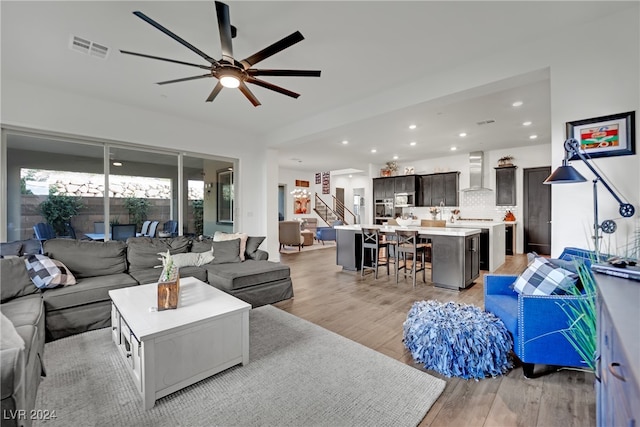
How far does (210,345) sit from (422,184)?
8.73 m

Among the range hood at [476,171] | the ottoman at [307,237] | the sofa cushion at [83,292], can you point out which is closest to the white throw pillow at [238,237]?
the sofa cushion at [83,292]

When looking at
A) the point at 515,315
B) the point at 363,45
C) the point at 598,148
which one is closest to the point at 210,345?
the point at 515,315

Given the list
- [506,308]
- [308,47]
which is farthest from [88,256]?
[506,308]

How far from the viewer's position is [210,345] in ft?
6.78

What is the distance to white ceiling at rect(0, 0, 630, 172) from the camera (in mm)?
2547

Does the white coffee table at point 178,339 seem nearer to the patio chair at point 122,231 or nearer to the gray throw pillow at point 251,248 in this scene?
the gray throw pillow at point 251,248

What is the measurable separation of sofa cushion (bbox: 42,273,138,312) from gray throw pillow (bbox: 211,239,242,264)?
42.7 inches

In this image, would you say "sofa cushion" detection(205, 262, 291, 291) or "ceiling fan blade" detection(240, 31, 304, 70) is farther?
"sofa cushion" detection(205, 262, 291, 291)

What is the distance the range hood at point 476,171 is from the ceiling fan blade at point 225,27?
25.4 ft

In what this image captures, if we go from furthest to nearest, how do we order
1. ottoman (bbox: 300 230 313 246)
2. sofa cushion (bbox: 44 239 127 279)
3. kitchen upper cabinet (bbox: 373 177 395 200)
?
kitchen upper cabinet (bbox: 373 177 395 200) → ottoman (bbox: 300 230 313 246) → sofa cushion (bbox: 44 239 127 279)

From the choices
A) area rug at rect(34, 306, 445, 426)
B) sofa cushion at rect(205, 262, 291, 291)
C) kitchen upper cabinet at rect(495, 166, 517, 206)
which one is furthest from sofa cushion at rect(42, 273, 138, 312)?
kitchen upper cabinet at rect(495, 166, 517, 206)

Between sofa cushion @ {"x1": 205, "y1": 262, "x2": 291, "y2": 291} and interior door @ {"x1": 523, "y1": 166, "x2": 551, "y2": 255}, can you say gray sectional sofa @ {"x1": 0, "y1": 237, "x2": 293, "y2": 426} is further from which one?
interior door @ {"x1": 523, "y1": 166, "x2": 551, "y2": 255}

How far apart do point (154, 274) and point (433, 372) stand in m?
3.17

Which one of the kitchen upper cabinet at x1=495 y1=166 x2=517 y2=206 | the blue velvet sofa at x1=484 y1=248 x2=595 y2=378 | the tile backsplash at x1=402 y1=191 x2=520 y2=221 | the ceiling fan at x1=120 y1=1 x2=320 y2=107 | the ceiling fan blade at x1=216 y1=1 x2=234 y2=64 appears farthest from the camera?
the tile backsplash at x1=402 y1=191 x2=520 y2=221
